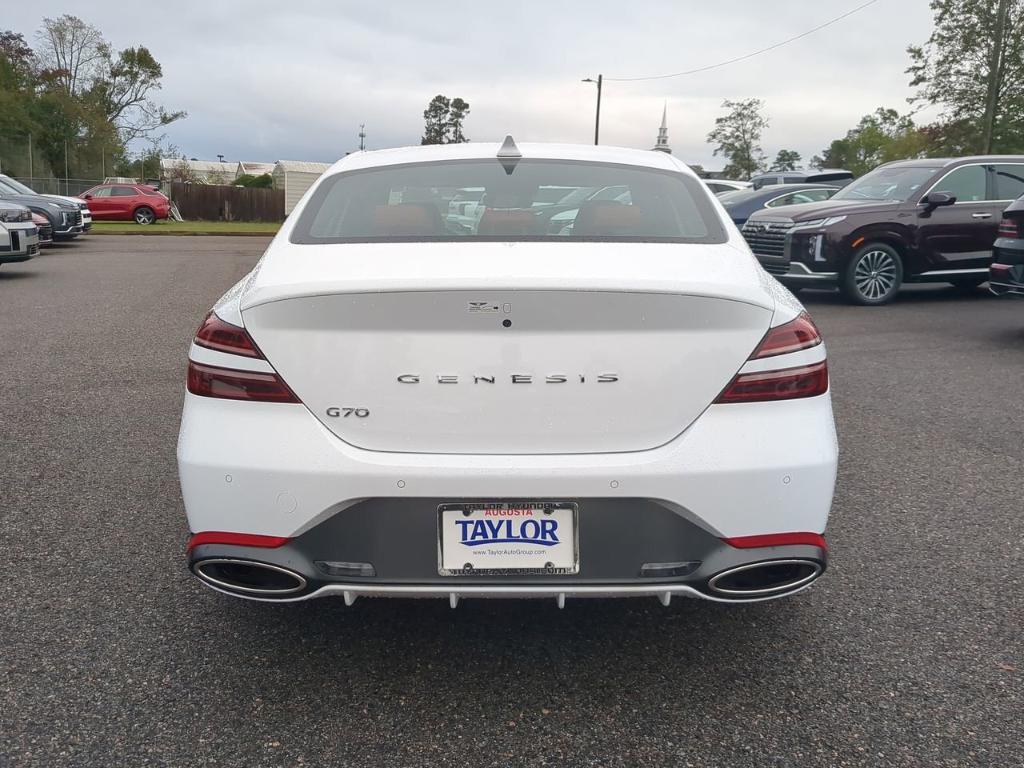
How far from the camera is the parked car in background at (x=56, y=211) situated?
20.3m

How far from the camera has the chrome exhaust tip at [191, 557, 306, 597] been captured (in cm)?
250

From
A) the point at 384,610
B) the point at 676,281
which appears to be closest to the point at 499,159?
the point at 676,281

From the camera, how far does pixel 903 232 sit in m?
11.3

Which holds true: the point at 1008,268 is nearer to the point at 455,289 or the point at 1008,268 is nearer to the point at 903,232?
the point at 903,232

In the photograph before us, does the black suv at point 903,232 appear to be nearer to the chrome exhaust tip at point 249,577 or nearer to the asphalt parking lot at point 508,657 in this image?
the asphalt parking lot at point 508,657

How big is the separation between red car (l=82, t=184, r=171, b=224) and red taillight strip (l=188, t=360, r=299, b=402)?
1355 inches

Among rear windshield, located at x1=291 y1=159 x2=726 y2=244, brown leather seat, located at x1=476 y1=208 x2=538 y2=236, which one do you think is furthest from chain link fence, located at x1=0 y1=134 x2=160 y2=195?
brown leather seat, located at x1=476 y1=208 x2=538 y2=236

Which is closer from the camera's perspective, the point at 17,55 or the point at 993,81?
the point at 993,81

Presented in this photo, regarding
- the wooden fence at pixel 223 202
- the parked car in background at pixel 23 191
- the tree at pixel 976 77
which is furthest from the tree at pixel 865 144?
the parked car in background at pixel 23 191

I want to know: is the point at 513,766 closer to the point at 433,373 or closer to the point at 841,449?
the point at 433,373

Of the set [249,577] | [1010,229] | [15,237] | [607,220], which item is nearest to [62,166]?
[15,237]

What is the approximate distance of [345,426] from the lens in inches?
96.7

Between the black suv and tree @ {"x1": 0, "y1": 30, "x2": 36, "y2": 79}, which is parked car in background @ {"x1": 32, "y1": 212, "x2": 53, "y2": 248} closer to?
the black suv

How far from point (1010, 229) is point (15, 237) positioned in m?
12.6
